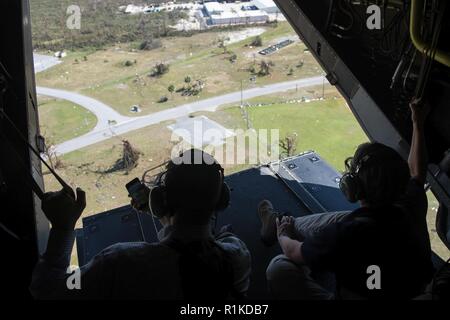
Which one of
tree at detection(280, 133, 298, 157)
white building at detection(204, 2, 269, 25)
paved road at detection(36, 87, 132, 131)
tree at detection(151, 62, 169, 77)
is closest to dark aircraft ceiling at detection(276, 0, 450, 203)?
tree at detection(280, 133, 298, 157)

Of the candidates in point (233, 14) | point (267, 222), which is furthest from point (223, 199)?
point (233, 14)

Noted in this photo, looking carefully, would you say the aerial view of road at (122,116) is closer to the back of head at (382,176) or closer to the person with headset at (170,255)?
the person with headset at (170,255)

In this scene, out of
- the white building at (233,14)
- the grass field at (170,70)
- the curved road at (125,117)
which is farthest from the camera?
the white building at (233,14)

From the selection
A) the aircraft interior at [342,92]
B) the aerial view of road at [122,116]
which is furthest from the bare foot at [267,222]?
the aerial view of road at [122,116]

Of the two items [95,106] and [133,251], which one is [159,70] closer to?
[95,106]
